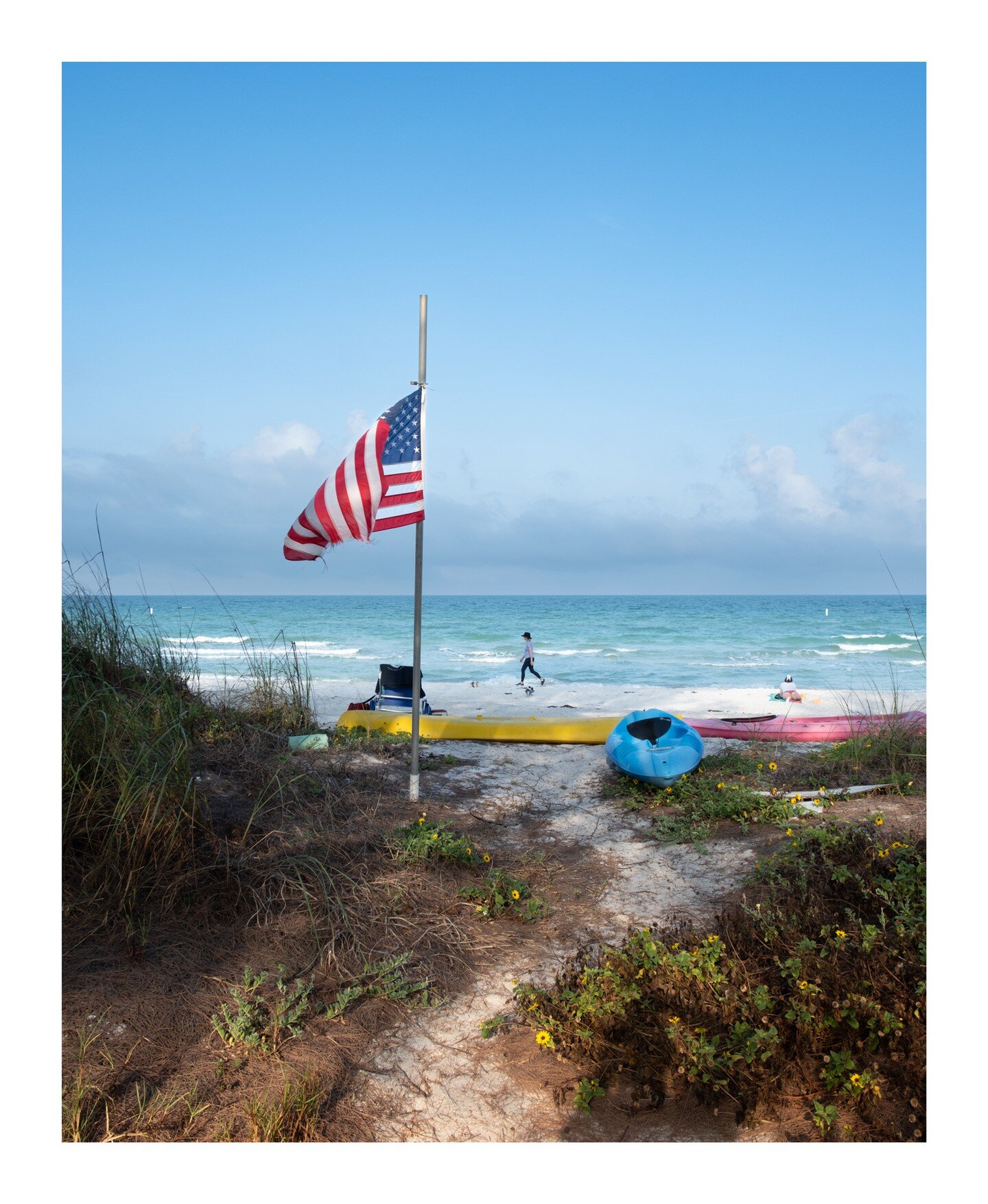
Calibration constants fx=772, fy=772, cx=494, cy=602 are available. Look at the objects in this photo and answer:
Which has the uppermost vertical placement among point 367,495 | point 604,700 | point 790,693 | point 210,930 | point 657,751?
point 367,495

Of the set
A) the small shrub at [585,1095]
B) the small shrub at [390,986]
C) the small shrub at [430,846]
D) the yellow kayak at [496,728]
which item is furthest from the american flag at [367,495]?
the small shrub at [585,1095]

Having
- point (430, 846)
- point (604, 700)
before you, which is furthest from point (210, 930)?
point (604, 700)

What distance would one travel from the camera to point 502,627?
42.2 m

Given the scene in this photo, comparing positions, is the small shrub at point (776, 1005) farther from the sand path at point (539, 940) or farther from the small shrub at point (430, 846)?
the small shrub at point (430, 846)

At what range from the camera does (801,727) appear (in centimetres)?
870

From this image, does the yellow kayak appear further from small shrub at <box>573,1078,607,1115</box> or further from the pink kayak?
small shrub at <box>573,1078,607,1115</box>

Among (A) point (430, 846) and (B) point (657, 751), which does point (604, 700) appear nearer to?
(B) point (657, 751)

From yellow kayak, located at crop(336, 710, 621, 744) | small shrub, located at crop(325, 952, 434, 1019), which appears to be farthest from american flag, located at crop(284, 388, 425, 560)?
yellow kayak, located at crop(336, 710, 621, 744)

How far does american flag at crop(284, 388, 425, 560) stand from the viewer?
531cm

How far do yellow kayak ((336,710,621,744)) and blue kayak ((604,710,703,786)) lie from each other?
141cm

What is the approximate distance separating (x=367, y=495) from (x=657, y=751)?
10.2 ft

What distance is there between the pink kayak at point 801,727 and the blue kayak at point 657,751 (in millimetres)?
1828

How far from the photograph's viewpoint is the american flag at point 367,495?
531 cm
